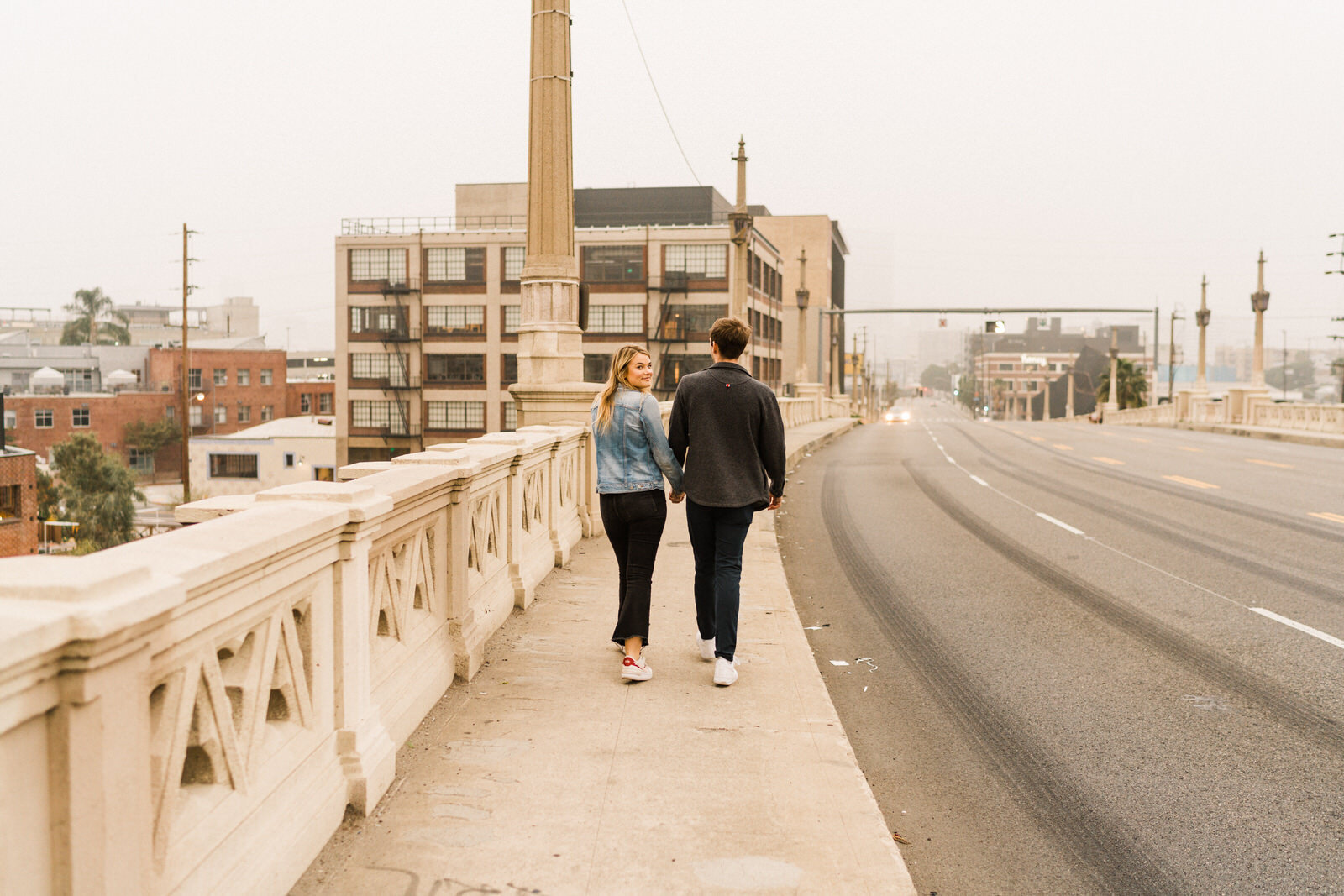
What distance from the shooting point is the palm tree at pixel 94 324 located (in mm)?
118500

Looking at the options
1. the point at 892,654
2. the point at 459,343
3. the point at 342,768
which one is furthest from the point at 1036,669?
the point at 459,343

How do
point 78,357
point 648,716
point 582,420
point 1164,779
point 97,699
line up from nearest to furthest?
1. point 97,699
2. point 1164,779
3. point 648,716
4. point 582,420
5. point 78,357

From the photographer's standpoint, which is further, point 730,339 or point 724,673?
point 730,339

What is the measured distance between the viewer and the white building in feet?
232

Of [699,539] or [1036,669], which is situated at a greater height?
[699,539]

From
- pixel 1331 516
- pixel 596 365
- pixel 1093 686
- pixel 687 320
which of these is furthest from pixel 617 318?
pixel 1093 686

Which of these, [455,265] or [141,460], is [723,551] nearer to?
[455,265]

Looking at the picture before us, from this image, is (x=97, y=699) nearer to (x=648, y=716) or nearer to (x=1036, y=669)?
(x=648, y=716)

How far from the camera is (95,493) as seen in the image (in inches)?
2443

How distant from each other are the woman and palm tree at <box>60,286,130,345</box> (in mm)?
128063

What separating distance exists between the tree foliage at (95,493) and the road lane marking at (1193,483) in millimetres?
56939

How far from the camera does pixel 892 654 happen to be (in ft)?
23.7

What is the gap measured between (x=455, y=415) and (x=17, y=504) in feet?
110

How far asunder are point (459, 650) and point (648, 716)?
1173 mm
